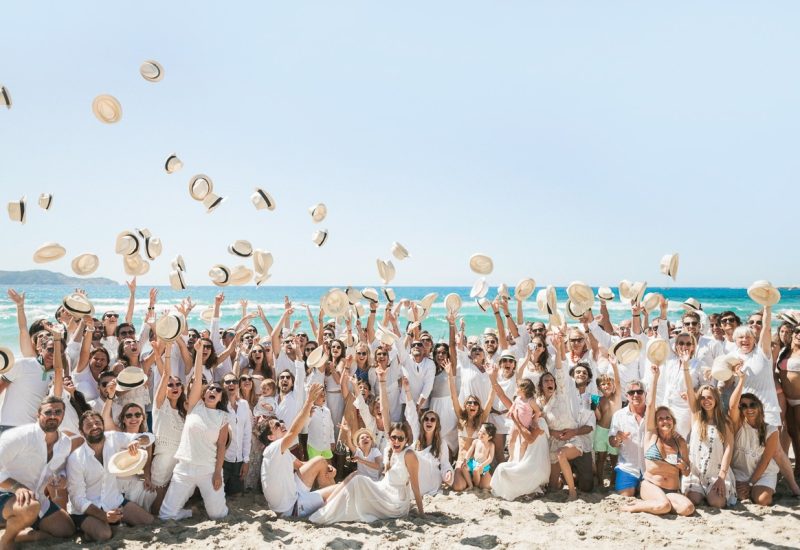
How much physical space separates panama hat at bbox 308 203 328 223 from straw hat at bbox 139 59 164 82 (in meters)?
3.04

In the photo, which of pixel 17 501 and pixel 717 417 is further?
pixel 717 417

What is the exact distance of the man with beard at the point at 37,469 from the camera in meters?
5.08

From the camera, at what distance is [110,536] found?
17.6 feet

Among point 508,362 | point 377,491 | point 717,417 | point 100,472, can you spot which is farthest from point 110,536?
point 717,417

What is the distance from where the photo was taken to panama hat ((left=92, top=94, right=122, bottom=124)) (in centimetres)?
727

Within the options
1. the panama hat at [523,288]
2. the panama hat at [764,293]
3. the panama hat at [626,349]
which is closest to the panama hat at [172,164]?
the panama hat at [523,288]

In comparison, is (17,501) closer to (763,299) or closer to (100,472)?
(100,472)

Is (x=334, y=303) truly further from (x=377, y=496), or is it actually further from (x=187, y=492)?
(x=187, y=492)

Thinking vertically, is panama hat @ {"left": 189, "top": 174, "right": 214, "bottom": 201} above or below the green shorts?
above

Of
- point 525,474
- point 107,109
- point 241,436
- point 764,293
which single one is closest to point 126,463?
point 241,436

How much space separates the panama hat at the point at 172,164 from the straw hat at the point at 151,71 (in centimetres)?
114

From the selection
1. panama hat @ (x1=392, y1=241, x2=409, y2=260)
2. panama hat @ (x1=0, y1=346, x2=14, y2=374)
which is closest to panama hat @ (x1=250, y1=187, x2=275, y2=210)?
panama hat @ (x1=392, y1=241, x2=409, y2=260)

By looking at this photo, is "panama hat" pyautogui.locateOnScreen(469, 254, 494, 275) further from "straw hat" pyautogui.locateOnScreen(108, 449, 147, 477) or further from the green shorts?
"straw hat" pyautogui.locateOnScreen(108, 449, 147, 477)

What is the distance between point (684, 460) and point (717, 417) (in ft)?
2.09
